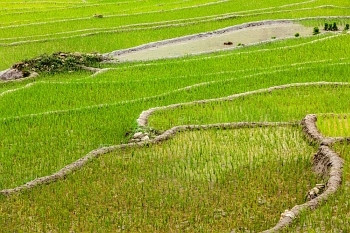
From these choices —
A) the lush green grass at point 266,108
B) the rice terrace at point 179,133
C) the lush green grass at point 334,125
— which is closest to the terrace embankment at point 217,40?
the rice terrace at point 179,133

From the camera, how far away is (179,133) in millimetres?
8852

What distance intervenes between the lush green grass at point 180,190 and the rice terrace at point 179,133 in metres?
0.02

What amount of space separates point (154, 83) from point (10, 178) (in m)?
4.86

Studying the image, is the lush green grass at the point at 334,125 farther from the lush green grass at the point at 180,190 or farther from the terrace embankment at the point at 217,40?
the terrace embankment at the point at 217,40

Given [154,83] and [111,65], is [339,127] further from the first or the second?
[111,65]

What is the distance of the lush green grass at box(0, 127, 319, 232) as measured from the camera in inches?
249

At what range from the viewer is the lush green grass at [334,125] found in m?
8.35

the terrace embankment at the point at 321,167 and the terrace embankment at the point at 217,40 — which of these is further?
the terrace embankment at the point at 217,40

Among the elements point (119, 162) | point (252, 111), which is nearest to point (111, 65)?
point (252, 111)

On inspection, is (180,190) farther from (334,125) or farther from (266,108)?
(266,108)

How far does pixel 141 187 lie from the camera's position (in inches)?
282

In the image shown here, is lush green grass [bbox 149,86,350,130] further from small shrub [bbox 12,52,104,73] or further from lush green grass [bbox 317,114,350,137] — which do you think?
small shrub [bbox 12,52,104,73]

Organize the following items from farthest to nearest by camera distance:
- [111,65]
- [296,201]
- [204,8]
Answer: [204,8]
[111,65]
[296,201]

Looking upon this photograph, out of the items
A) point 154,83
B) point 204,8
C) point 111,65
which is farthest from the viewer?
point 204,8
